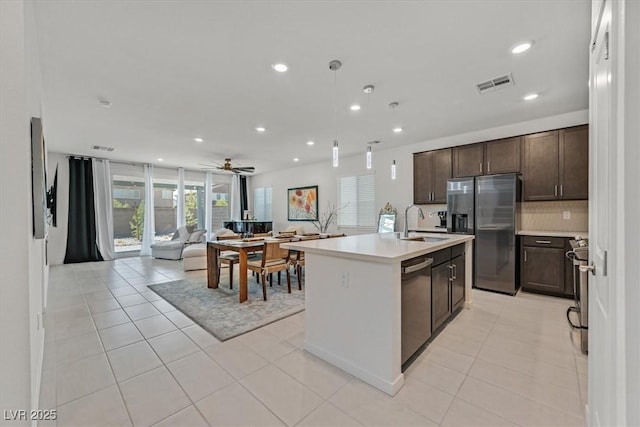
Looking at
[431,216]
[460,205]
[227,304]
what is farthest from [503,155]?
[227,304]

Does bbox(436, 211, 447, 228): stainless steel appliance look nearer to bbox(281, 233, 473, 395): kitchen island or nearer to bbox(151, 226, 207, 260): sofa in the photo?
bbox(281, 233, 473, 395): kitchen island

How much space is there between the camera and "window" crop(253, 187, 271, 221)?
9156 mm

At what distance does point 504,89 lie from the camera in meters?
3.10

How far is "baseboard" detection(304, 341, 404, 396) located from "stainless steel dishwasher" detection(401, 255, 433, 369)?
232 mm

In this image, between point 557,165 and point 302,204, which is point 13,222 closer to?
point 557,165

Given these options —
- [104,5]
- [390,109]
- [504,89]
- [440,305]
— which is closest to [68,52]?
[104,5]

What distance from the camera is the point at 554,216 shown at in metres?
4.06

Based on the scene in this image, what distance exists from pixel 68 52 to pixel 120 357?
8.72 feet

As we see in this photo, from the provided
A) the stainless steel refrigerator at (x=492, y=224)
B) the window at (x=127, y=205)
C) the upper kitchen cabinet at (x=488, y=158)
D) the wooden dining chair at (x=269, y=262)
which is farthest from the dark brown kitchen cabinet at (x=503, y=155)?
the window at (x=127, y=205)

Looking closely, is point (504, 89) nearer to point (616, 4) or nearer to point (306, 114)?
point (306, 114)

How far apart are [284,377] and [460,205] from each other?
3706 millimetres

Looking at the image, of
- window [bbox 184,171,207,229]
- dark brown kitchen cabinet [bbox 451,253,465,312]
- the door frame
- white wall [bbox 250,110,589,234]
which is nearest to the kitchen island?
dark brown kitchen cabinet [bbox 451,253,465,312]

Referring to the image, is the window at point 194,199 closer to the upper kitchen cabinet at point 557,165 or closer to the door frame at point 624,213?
the upper kitchen cabinet at point 557,165

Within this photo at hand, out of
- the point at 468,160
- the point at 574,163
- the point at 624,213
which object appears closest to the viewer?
the point at 624,213
